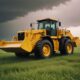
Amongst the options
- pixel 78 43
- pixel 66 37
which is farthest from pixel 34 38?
pixel 78 43

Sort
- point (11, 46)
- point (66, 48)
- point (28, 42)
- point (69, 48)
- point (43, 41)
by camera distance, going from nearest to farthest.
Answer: point (28, 42) < point (11, 46) < point (43, 41) < point (66, 48) < point (69, 48)

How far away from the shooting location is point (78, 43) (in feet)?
83.7

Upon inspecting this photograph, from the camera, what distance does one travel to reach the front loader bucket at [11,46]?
19253 millimetres

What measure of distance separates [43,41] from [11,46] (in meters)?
2.47

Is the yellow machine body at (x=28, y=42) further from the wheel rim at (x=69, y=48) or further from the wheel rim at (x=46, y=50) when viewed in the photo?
the wheel rim at (x=69, y=48)

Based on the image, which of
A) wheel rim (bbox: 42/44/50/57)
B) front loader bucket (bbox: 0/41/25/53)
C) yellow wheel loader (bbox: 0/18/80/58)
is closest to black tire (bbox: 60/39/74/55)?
yellow wheel loader (bbox: 0/18/80/58)

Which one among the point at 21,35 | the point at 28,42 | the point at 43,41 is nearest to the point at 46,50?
the point at 43,41

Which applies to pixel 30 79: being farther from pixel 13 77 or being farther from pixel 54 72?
pixel 54 72

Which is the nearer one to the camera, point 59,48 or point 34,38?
point 34,38

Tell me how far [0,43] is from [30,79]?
920cm

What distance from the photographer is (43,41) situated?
2091cm

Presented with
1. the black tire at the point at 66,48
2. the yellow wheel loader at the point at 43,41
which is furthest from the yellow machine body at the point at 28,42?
the black tire at the point at 66,48

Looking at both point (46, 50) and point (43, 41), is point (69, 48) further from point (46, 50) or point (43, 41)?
point (43, 41)

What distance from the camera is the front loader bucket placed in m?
19.3
